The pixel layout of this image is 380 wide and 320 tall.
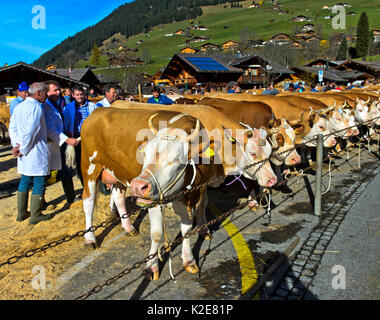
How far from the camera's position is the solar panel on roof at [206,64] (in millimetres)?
42688

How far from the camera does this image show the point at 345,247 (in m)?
4.28

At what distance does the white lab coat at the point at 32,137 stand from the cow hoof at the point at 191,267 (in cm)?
299

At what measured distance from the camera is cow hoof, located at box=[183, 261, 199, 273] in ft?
12.5

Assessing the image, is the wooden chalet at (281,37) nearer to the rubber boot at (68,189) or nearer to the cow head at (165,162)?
the rubber boot at (68,189)

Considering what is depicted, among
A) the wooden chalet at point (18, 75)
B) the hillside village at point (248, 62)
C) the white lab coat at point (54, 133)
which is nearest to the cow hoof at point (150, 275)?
the white lab coat at point (54, 133)

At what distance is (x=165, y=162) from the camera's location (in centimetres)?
315

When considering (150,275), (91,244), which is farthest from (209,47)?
(150,275)

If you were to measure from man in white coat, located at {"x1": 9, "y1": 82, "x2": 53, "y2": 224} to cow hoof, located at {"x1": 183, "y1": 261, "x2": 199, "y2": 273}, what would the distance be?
2928 millimetres

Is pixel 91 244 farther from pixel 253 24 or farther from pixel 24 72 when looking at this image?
pixel 253 24

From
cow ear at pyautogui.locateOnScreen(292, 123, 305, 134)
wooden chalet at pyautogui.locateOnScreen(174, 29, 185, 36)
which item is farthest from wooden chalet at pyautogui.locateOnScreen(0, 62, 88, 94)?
wooden chalet at pyautogui.locateOnScreen(174, 29, 185, 36)

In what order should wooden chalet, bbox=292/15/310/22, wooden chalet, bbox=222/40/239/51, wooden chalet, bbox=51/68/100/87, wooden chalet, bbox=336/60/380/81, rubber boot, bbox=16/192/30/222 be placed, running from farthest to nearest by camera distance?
wooden chalet, bbox=292/15/310/22, wooden chalet, bbox=222/40/239/51, wooden chalet, bbox=336/60/380/81, wooden chalet, bbox=51/68/100/87, rubber boot, bbox=16/192/30/222

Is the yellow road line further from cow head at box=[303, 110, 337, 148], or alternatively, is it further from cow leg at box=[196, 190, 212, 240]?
cow head at box=[303, 110, 337, 148]
